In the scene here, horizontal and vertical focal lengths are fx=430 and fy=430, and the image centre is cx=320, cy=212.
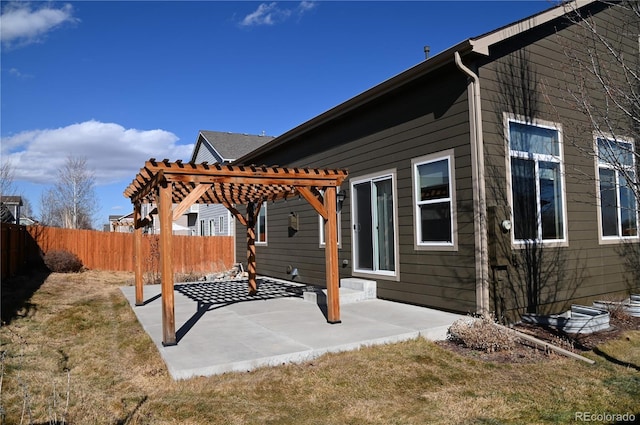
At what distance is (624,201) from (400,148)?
436 cm

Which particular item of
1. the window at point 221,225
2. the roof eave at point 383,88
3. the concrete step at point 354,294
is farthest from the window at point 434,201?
the window at point 221,225

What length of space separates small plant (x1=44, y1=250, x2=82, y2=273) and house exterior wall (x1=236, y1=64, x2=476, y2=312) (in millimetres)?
9025

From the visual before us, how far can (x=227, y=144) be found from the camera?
68.5 feet

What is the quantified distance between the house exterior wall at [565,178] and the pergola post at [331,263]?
2209 millimetres

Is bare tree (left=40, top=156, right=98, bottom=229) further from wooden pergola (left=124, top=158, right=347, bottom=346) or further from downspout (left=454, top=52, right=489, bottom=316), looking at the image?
downspout (left=454, top=52, right=489, bottom=316)

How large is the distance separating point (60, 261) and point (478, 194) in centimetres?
1385

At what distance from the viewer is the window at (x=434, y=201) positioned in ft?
21.2

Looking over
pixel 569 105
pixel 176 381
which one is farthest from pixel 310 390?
pixel 569 105

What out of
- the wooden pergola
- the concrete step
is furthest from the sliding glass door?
the wooden pergola

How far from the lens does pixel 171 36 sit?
1126 centimetres

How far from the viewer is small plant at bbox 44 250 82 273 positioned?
1426 centimetres
